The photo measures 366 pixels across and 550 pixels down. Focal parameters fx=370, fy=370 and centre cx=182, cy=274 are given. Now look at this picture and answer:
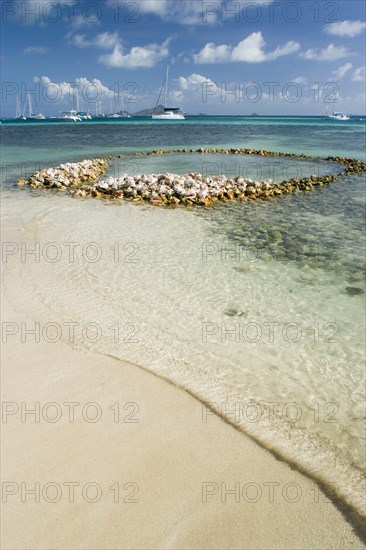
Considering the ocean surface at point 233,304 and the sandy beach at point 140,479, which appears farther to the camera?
the ocean surface at point 233,304

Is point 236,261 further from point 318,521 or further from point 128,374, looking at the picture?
point 318,521

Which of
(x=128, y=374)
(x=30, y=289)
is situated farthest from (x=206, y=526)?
(x=30, y=289)

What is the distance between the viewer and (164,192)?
14672 mm

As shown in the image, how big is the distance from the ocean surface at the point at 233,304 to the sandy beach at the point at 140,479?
34 cm

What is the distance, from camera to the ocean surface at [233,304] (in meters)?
4.38

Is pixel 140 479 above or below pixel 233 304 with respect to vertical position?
below

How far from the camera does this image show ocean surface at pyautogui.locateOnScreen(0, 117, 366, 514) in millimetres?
4375

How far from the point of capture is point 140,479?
3482 mm

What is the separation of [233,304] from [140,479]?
389cm

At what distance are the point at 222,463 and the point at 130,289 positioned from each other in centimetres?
426

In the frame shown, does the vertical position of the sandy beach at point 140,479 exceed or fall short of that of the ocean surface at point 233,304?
it falls short

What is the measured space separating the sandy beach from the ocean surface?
13.6 inches

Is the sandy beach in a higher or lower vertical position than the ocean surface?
lower

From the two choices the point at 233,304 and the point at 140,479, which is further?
the point at 233,304
